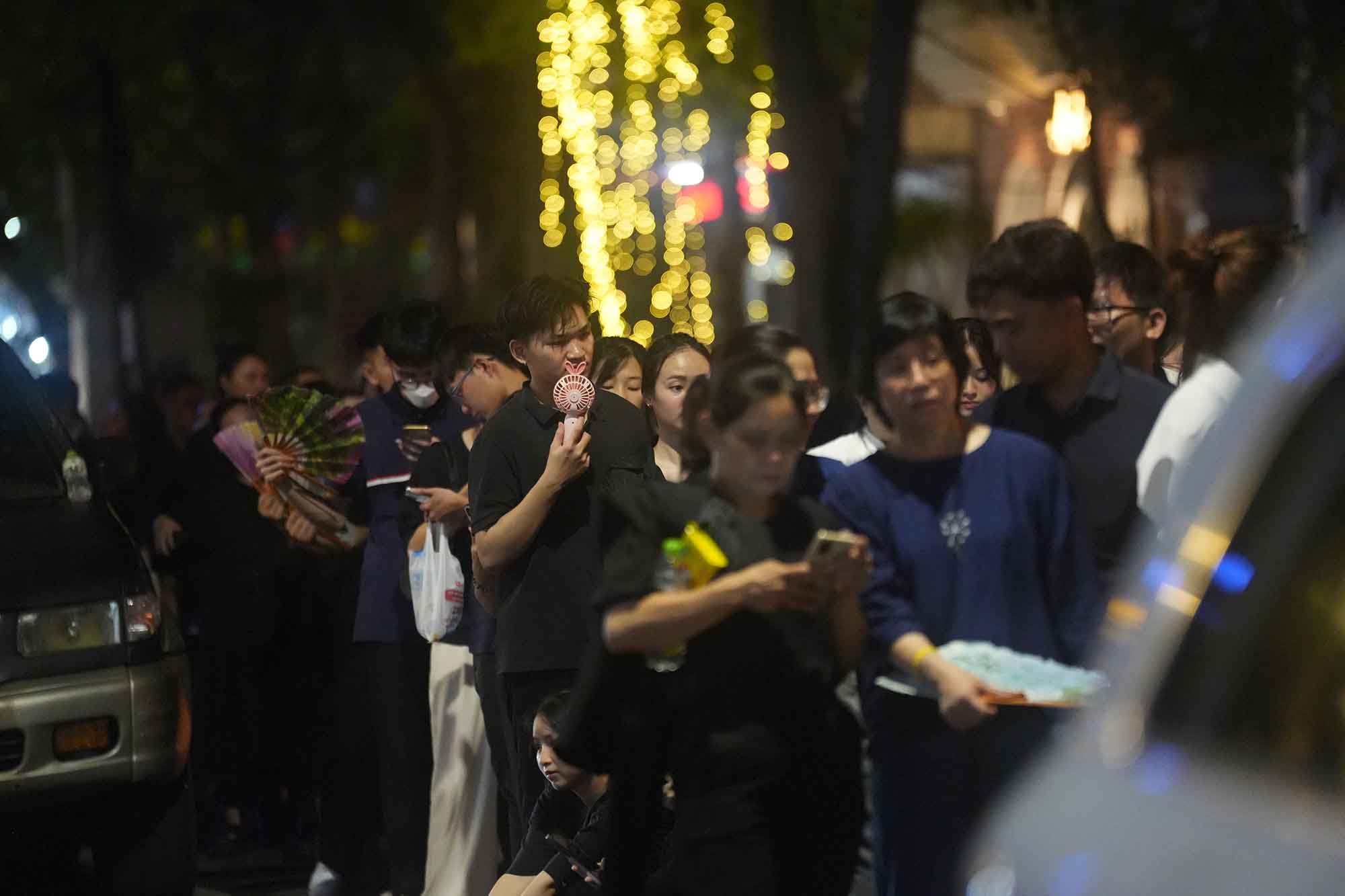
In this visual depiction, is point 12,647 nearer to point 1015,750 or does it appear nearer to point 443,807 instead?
point 443,807

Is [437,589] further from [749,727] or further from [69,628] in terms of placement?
[749,727]

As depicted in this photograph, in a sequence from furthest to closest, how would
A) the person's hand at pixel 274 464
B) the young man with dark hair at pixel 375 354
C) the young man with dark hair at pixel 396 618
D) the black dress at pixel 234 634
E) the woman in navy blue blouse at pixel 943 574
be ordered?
the black dress at pixel 234 634 → the young man with dark hair at pixel 375 354 → the person's hand at pixel 274 464 → the young man with dark hair at pixel 396 618 → the woman in navy blue blouse at pixel 943 574

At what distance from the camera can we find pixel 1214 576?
3219 millimetres

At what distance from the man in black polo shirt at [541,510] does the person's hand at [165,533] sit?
15.0 feet

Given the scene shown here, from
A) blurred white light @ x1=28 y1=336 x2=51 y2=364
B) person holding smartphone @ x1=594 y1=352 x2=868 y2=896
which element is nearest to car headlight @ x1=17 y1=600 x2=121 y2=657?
person holding smartphone @ x1=594 y1=352 x2=868 y2=896

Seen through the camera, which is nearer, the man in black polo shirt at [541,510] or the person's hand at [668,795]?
the person's hand at [668,795]

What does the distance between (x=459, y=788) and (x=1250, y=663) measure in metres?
5.52

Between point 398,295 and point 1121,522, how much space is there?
5037cm

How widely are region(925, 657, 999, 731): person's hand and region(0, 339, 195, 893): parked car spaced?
13.4 feet

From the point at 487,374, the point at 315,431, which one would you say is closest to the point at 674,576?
the point at 487,374

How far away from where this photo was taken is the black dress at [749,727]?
5.02 meters

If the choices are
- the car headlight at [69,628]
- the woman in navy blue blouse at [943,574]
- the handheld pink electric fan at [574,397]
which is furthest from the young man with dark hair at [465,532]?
the woman in navy blue blouse at [943,574]

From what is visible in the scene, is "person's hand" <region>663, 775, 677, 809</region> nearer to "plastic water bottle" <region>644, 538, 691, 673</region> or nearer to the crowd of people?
the crowd of people

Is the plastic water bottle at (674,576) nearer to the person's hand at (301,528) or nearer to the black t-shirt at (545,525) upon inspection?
the black t-shirt at (545,525)
